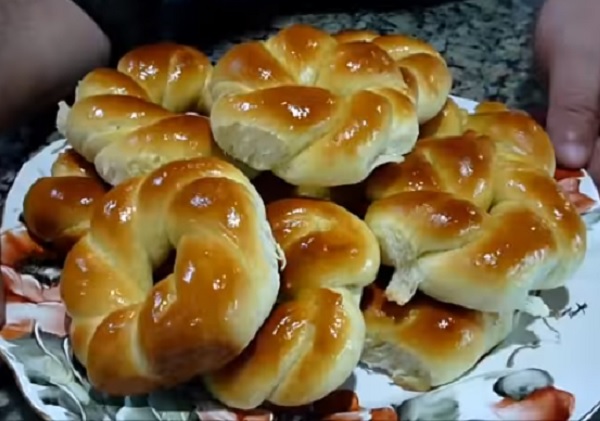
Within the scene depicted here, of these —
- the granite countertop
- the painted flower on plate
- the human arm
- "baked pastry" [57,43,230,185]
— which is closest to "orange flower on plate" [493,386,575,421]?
the painted flower on plate

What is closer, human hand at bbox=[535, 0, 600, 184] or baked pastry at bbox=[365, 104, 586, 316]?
baked pastry at bbox=[365, 104, 586, 316]

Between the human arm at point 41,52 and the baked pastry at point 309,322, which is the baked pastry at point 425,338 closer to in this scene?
the baked pastry at point 309,322

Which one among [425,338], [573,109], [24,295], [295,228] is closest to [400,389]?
[425,338]

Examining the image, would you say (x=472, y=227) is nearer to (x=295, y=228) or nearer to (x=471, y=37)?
(x=295, y=228)

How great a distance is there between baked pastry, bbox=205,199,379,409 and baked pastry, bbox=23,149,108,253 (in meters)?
0.18

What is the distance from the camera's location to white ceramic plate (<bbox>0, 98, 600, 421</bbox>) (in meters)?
0.66

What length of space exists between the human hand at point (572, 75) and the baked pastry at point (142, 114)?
0.38 m

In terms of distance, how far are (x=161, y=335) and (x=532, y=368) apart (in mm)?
287

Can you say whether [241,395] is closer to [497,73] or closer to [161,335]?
[161,335]

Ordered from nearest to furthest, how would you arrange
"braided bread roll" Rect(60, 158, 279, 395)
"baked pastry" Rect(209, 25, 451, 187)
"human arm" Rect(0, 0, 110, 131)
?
"braided bread roll" Rect(60, 158, 279, 395) < "baked pastry" Rect(209, 25, 451, 187) < "human arm" Rect(0, 0, 110, 131)

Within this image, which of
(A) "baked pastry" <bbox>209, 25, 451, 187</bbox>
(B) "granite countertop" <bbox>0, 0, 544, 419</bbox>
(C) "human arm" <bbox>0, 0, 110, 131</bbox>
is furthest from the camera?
(B) "granite countertop" <bbox>0, 0, 544, 419</bbox>

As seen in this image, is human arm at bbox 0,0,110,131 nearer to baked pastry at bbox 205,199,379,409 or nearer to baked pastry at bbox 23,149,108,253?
baked pastry at bbox 23,149,108,253

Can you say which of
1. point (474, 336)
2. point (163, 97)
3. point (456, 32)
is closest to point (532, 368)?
point (474, 336)

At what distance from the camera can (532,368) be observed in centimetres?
70
